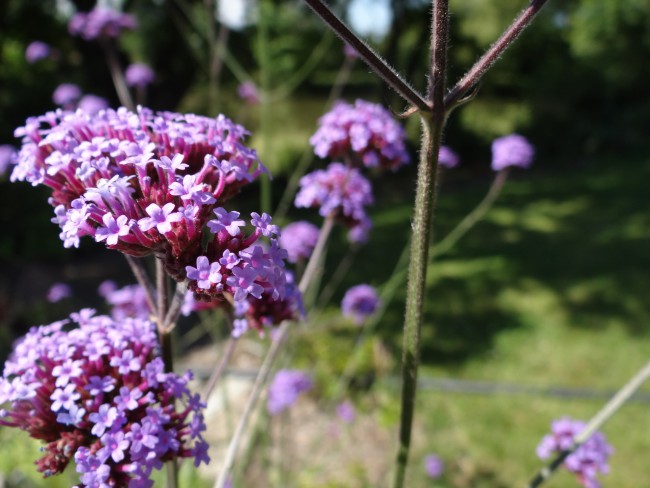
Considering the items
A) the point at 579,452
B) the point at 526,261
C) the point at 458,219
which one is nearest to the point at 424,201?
the point at 579,452

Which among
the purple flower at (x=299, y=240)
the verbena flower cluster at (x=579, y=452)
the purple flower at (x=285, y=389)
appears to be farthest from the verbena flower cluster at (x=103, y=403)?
the purple flower at (x=285, y=389)

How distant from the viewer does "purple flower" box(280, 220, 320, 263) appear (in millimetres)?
1941

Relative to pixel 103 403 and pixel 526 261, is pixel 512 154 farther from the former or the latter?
pixel 526 261

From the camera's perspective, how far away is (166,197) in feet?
2.28

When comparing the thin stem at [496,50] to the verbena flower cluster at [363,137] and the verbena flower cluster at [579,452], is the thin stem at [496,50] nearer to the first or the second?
the verbena flower cluster at [363,137]

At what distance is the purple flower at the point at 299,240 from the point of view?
6.37ft

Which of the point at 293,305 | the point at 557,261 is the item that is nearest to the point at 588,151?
the point at 557,261

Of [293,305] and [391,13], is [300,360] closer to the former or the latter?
[293,305]

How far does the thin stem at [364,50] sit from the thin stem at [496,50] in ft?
0.16

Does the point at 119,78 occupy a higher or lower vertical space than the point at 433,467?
higher

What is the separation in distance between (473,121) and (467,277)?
23.8 feet

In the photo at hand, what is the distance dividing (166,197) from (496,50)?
42cm

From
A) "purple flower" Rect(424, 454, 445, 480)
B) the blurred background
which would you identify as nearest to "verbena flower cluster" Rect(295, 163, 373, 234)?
the blurred background

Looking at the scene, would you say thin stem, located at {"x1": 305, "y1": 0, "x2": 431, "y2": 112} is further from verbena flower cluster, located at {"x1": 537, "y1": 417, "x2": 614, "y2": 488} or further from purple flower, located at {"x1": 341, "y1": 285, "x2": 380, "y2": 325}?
purple flower, located at {"x1": 341, "y1": 285, "x2": 380, "y2": 325}
